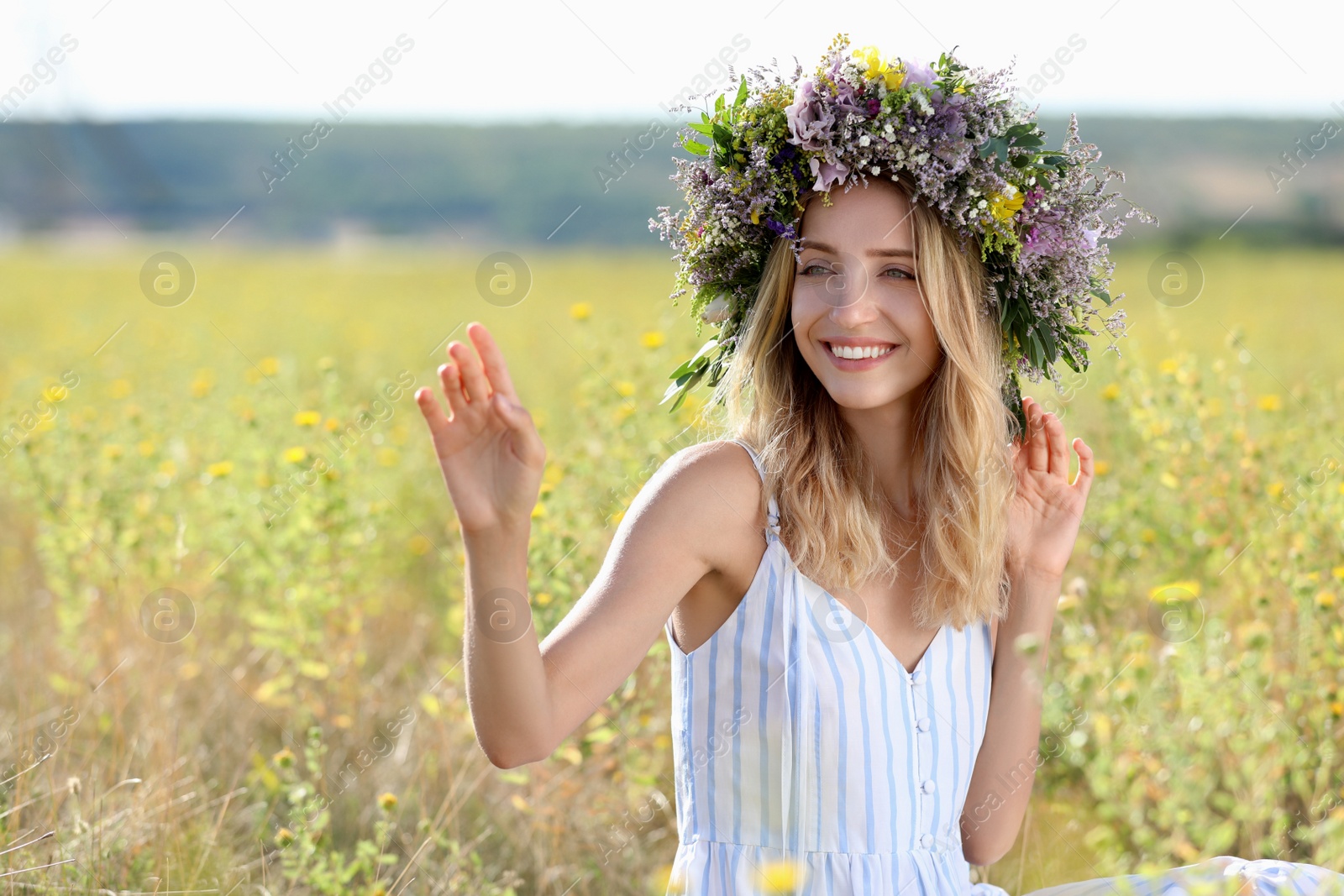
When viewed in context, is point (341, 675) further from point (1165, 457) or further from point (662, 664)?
point (1165, 457)

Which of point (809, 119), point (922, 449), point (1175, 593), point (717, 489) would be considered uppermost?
point (809, 119)

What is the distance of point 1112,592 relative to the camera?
3.52 meters

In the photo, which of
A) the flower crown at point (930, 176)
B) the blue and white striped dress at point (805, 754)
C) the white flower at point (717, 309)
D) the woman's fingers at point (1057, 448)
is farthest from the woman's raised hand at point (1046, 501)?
the white flower at point (717, 309)

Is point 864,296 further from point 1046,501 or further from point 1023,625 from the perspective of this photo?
point 1023,625

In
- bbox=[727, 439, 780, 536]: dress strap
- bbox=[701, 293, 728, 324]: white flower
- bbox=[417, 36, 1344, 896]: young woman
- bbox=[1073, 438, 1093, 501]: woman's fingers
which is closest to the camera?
bbox=[417, 36, 1344, 896]: young woman

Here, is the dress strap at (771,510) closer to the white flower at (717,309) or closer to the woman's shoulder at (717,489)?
the woman's shoulder at (717,489)

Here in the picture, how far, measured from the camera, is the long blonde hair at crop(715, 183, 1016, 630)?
199cm

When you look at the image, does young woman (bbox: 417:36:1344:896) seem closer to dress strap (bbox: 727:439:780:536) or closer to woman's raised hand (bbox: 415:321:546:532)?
dress strap (bbox: 727:439:780:536)

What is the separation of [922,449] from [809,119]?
66cm

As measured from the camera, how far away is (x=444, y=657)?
4133mm

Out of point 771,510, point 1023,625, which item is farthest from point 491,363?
point 1023,625

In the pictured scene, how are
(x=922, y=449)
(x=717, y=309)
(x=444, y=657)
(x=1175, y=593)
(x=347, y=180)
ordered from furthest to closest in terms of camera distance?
(x=347, y=180) < (x=444, y=657) < (x=1175, y=593) < (x=717, y=309) < (x=922, y=449)

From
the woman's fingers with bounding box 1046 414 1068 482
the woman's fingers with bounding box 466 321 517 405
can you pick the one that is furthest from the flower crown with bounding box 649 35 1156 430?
the woman's fingers with bounding box 466 321 517 405

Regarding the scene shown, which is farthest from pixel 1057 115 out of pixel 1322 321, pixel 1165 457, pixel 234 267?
pixel 1165 457
